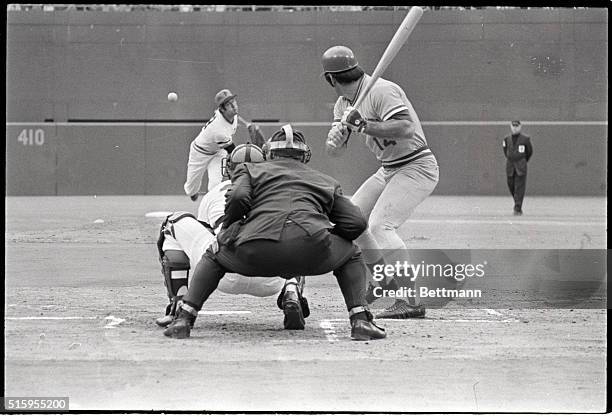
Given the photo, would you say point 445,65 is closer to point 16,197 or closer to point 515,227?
point 515,227

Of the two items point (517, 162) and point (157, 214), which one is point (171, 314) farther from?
point (517, 162)

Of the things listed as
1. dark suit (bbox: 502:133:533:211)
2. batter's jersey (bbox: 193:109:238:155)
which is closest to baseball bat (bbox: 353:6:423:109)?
batter's jersey (bbox: 193:109:238:155)

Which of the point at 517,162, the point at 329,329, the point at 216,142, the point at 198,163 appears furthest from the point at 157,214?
the point at 329,329

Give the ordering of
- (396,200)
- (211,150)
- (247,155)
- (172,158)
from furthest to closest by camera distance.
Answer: (172,158) < (211,150) < (396,200) < (247,155)

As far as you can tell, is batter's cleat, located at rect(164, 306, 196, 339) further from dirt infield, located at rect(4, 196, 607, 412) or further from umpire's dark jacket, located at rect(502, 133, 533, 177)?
umpire's dark jacket, located at rect(502, 133, 533, 177)

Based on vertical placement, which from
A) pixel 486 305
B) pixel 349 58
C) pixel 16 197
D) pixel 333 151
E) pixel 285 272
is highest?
pixel 349 58

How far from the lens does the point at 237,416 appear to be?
393 cm

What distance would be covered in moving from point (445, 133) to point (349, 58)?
13.3m

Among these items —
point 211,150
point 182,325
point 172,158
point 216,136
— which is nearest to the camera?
point 182,325

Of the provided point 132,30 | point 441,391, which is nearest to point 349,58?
point 441,391

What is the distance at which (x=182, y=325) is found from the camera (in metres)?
5.18

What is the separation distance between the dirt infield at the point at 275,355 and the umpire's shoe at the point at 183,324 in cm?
7

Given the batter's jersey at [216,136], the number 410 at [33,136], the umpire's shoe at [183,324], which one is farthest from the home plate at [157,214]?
the umpire's shoe at [183,324]

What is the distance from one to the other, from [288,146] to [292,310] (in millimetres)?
939
